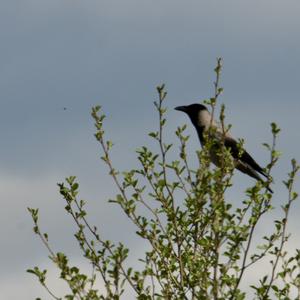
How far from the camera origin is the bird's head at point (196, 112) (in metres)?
14.1

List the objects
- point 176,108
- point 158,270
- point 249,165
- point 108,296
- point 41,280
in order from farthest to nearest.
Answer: point 176,108 → point 249,165 → point 158,270 → point 41,280 → point 108,296

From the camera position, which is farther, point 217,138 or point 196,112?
point 196,112

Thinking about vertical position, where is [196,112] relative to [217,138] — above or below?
above

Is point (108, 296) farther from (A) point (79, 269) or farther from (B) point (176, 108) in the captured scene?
(B) point (176, 108)

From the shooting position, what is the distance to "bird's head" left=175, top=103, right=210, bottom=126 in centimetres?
1414

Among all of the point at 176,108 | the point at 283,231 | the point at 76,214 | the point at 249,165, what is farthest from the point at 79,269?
the point at 176,108

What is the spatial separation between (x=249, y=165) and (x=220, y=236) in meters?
6.90

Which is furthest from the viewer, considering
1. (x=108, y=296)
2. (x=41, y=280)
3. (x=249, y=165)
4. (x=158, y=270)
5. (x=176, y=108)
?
(x=176, y=108)

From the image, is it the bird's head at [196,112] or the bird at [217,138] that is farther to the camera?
the bird's head at [196,112]

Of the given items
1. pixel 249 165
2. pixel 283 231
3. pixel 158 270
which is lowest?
pixel 158 270

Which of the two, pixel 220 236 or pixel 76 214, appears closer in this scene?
pixel 220 236

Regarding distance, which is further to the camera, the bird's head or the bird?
the bird's head

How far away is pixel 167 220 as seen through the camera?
713cm

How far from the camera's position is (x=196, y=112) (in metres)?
14.4
